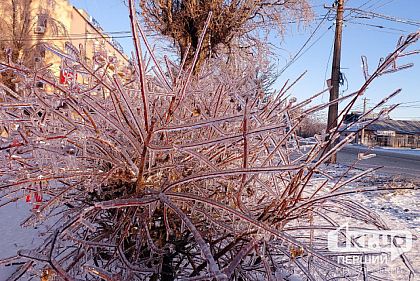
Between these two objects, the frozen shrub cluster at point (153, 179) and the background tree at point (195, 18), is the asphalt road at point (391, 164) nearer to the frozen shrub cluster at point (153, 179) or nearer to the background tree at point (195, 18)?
the background tree at point (195, 18)

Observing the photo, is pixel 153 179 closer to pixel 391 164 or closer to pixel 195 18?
pixel 195 18

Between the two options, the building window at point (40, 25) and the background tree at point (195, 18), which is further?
the building window at point (40, 25)

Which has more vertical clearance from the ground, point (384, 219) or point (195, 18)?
point (195, 18)

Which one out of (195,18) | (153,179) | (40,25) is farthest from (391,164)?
(40,25)

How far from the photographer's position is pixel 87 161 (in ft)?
4.00

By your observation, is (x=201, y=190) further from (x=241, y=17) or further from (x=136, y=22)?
(x=241, y=17)

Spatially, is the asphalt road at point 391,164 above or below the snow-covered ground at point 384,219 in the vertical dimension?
below

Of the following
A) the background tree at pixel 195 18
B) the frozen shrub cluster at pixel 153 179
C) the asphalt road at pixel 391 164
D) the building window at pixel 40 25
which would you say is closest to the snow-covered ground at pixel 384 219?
the frozen shrub cluster at pixel 153 179

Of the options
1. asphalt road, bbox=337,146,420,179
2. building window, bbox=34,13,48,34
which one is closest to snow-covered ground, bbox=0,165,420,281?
asphalt road, bbox=337,146,420,179

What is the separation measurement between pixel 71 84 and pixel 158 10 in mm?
5546

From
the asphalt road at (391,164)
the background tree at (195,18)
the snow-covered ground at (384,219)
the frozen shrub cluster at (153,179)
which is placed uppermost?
the background tree at (195,18)

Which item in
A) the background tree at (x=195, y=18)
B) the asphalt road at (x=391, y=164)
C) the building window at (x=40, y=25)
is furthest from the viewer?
the building window at (x=40, y=25)

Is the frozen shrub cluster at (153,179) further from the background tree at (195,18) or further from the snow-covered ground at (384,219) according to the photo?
the background tree at (195,18)

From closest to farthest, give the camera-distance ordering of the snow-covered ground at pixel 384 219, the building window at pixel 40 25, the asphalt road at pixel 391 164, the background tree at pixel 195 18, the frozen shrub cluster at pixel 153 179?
1. the frozen shrub cluster at pixel 153 179
2. the snow-covered ground at pixel 384 219
3. the background tree at pixel 195 18
4. the asphalt road at pixel 391 164
5. the building window at pixel 40 25
